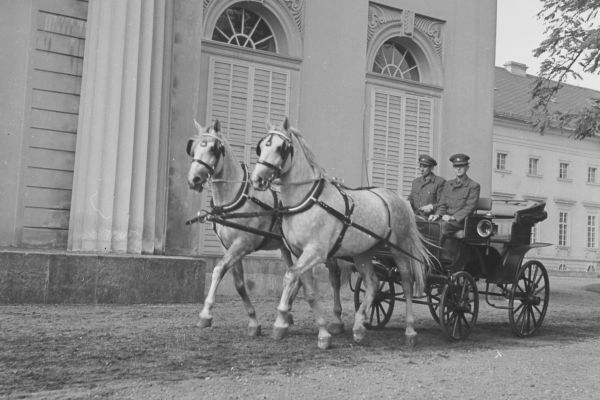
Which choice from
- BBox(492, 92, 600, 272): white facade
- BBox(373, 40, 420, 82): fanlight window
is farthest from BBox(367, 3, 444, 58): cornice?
BBox(492, 92, 600, 272): white facade

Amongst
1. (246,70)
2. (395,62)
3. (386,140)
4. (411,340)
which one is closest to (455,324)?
(411,340)

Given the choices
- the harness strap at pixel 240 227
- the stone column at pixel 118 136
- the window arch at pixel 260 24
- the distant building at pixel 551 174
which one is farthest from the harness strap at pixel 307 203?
the distant building at pixel 551 174

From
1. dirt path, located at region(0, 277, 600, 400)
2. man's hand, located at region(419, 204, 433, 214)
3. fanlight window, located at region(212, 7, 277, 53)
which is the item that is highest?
fanlight window, located at region(212, 7, 277, 53)

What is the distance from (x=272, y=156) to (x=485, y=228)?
10.3 ft

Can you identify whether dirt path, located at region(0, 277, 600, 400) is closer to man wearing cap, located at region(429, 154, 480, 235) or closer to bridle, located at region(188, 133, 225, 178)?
man wearing cap, located at region(429, 154, 480, 235)

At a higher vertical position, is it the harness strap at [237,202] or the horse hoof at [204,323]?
the harness strap at [237,202]

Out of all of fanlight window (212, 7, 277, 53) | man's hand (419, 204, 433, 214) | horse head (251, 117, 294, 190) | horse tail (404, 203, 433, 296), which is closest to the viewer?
horse head (251, 117, 294, 190)

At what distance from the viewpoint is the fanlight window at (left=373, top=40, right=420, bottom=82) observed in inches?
629

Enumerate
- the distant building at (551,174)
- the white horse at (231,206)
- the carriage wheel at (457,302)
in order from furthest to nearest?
the distant building at (551,174)
the carriage wheel at (457,302)
the white horse at (231,206)

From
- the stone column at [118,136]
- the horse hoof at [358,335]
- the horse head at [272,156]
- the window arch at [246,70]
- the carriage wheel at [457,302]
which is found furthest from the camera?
the window arch at [246,70]

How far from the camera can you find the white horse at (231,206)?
7.71 metres

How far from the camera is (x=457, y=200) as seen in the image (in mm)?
8945

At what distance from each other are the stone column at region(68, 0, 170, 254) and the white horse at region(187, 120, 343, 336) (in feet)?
10.2

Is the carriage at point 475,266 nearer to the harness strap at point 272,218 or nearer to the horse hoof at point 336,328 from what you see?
the horse hoof at point 336,328
